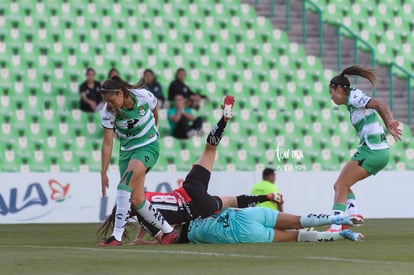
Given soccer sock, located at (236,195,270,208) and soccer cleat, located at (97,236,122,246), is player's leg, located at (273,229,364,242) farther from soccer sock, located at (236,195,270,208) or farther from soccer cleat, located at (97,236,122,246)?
soccer sock, located at (236,195,270,208)

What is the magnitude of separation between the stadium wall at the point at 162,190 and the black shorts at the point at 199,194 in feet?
25.6

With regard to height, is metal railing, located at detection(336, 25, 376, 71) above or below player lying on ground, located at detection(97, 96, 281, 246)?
above

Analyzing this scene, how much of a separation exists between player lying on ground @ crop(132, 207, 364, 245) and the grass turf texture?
23cm

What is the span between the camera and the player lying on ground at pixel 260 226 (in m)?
11.5

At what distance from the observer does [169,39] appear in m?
23.7

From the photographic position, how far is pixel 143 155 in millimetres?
12078

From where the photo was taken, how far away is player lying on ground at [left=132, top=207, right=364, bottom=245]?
1151 cm

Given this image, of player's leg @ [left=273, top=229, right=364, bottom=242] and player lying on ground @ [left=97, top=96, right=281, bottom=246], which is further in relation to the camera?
player lying on ground @ [left=97, top=96, right=281, bottom=246]

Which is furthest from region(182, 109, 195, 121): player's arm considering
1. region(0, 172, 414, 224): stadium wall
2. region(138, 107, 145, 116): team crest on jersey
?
region(138, 107, 145, 116): team crest on jersey

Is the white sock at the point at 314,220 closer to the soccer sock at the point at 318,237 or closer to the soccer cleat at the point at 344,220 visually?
the soccer cleat at the point at 344,220

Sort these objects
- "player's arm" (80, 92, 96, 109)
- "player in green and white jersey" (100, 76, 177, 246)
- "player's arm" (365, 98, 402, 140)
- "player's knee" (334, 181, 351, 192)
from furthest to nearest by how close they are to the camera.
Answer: "player's arm" (80, 92, 96, 109) → "player's knee" (334, 181, 351, 192) → "player's arm" (365, 98, 402, 140) → "player in green and white jersey" (100, 76, 177, 246)

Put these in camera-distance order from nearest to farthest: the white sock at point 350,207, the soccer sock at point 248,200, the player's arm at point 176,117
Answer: the soccer sock at point 248,200, the white sock at point 350,207, the player's arm at point 176,117

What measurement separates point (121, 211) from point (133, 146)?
0.75 meters

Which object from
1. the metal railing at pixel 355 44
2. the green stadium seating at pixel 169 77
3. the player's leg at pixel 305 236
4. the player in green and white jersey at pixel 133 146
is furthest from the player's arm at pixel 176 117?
the player's leg at pixel 305 236
